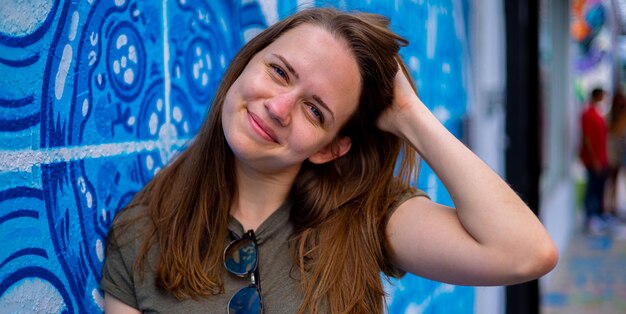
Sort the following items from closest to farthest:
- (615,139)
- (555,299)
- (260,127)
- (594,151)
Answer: (260,127), (555,299), (594,151), (615,139)

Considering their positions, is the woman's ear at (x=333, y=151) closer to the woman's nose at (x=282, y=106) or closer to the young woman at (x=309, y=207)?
the young woman at (x=309, y=207)

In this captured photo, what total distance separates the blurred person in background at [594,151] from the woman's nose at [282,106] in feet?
29.2

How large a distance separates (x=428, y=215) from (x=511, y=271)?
23 cm

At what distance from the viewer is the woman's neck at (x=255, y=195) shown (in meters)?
1.82

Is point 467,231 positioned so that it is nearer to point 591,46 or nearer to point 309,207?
point 309,207

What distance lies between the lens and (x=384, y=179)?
6.08 ft

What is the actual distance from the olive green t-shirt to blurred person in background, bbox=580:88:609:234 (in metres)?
8.78

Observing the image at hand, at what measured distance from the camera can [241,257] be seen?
1.73 m

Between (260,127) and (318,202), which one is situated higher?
(260,127)

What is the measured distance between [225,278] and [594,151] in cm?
922

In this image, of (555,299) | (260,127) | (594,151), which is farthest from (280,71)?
(594,151)

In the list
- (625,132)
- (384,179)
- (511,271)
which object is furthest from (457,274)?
(625,132)

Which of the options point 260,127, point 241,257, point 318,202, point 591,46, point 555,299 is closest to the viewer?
point 260,127

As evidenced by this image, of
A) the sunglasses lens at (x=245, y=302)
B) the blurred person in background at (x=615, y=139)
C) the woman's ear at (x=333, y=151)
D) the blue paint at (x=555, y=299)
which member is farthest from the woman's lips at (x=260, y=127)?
the blurred person in background at (x=615, y=139)
